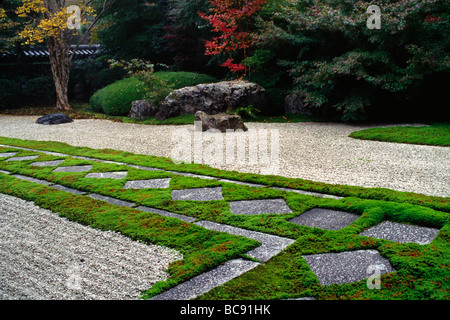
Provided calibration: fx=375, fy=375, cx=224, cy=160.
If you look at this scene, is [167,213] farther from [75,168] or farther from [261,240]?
[75,168]

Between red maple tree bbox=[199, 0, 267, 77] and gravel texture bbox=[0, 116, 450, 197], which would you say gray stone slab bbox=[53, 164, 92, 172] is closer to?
gravel texture bbox=[0, 116, 450, 197]

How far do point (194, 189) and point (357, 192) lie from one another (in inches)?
62.4

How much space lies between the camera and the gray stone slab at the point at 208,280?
1983 mm

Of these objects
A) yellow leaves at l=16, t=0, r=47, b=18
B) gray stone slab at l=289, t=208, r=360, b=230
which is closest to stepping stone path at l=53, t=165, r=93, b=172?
gray stone slab at l=289, t=208, r=360, b=230

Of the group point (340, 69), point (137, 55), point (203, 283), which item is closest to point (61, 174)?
point (203, 283)

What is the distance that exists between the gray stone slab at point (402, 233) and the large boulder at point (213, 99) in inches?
277

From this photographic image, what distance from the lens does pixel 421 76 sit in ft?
24.3

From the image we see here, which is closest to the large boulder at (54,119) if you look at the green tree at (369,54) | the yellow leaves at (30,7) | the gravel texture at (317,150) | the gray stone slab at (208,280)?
the gravel texture at (317,150)

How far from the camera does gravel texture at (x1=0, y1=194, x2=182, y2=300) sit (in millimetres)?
2051

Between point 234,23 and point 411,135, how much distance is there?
5928 mm

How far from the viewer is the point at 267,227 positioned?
9.09 ft

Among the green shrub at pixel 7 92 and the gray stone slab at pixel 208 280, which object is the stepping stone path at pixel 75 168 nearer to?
the gray stone slab at pixel 208 280

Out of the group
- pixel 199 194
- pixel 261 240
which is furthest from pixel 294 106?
pixel 261 240
